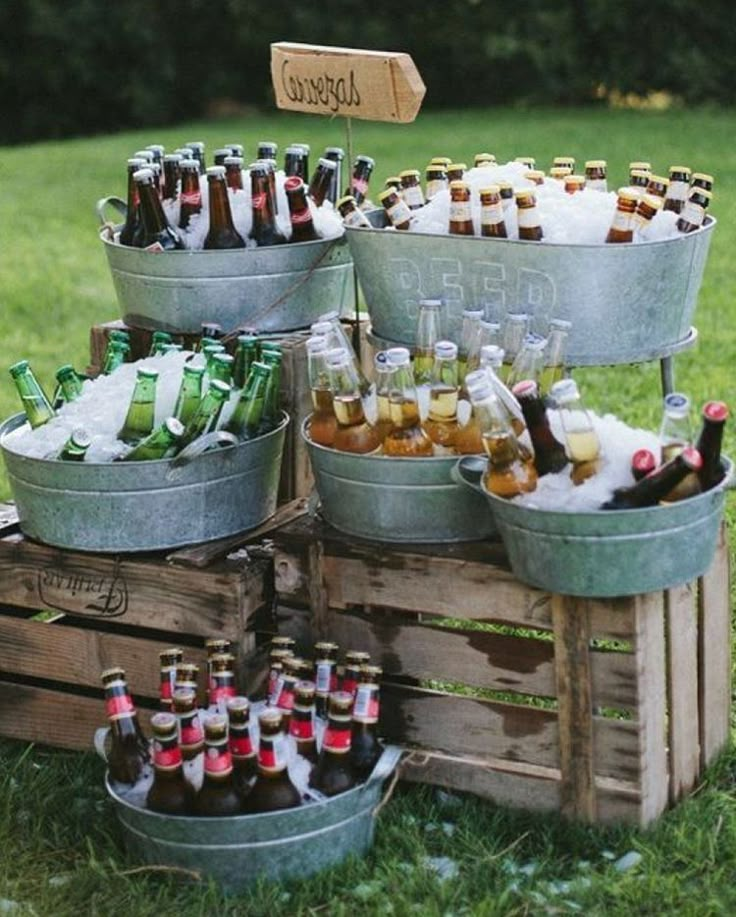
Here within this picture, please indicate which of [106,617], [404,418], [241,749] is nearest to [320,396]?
[404,418]

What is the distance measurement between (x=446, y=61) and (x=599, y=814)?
1560 cm

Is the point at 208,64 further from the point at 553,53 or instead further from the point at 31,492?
the point at 31,492

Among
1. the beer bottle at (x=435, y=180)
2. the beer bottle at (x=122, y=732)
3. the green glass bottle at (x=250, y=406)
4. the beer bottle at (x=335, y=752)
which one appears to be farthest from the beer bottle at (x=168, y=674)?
the beer bottle at (x=435, y=180)

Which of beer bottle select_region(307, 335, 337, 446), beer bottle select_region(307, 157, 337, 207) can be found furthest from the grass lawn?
beer bottle select_region(307, 157, 337, 207)

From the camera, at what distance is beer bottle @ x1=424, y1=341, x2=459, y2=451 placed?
3061mm

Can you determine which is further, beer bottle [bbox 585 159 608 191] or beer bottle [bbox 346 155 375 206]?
beer bottle [bbox 346 155 375 206]

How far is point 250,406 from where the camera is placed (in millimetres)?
3361

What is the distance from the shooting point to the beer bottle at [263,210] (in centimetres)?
355

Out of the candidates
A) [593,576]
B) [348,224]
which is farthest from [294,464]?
[593,576]

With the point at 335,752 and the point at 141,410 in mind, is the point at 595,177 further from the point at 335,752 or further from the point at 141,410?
the point at 335,752

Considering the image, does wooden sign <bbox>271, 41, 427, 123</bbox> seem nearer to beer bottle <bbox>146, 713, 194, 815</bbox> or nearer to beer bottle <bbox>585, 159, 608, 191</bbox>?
beer bottle <bbox>585, 159, 608, 191</bbox>

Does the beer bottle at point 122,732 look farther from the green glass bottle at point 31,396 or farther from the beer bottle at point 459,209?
the beer bottle at point 459,209

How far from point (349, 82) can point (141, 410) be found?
910mm

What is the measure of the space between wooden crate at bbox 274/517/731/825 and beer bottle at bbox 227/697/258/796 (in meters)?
0.39
